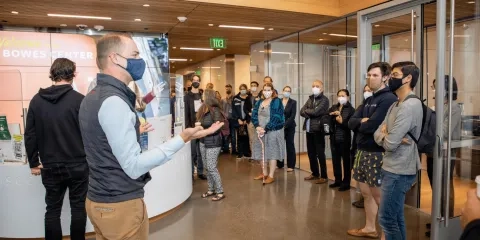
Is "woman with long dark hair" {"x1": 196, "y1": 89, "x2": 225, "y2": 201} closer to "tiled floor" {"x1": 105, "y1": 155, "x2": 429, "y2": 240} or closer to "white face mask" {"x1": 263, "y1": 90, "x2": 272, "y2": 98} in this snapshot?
"tiled floor" {"x1": 105, "y1": 155, "x2": 429, "y2": 240}

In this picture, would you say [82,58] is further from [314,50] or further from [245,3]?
[314,50]

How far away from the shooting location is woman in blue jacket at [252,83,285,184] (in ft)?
19.6

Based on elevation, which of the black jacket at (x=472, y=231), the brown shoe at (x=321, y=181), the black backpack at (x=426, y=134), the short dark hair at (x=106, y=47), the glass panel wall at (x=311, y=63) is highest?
the glass panel wall at (x=311, y=63)

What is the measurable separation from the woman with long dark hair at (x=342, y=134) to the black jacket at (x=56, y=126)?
3696 mm

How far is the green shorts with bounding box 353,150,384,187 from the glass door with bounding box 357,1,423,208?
66.9 inches

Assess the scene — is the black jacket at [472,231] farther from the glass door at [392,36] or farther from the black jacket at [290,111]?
the black jacket at [290,111]

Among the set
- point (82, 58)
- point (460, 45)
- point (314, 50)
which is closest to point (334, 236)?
point (460, 45)

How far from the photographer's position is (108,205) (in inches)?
67.9

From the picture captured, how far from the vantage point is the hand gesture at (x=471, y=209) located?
119 centimetres

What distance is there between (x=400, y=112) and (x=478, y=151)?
146 cm

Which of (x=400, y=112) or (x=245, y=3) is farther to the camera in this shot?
(x=245, y=3)

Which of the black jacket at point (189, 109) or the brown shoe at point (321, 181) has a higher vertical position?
the black jacket at point (189, 109)

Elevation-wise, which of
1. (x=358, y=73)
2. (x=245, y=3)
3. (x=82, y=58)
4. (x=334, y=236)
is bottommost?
(x=334, y=236)

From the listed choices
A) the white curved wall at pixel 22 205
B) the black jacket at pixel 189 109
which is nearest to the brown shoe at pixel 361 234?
the white curved wall at pixel 22 205
